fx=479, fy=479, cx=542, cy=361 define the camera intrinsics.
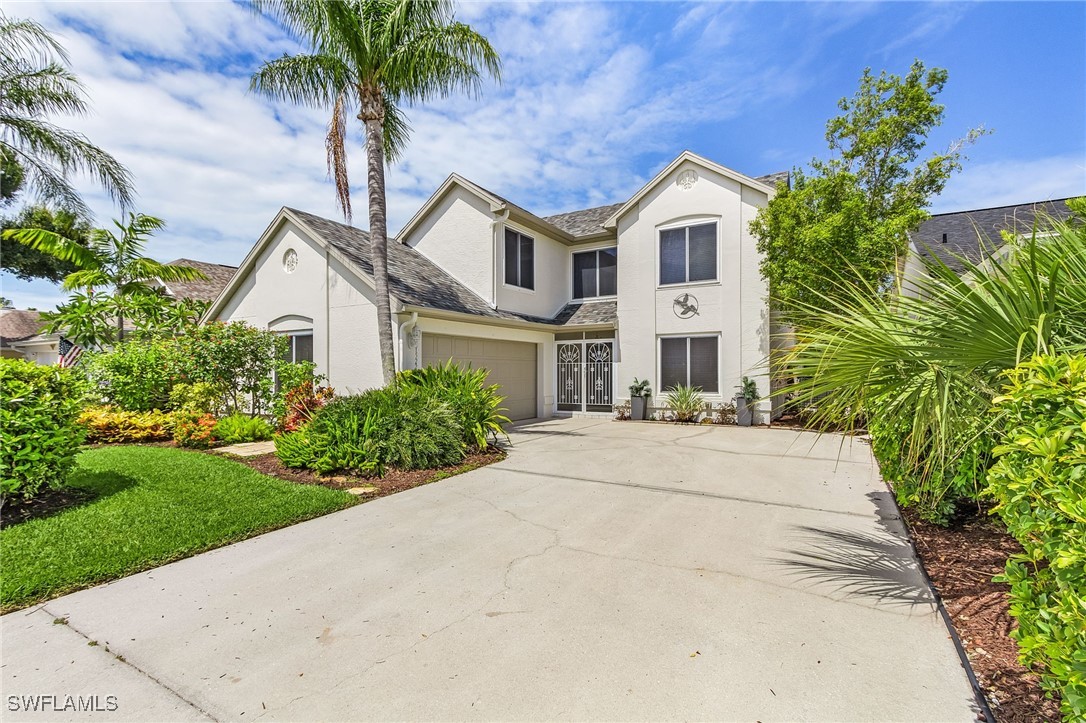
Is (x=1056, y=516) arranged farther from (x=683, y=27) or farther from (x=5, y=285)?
(x=5, y=285)

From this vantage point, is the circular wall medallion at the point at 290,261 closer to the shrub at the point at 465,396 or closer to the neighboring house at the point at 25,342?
the shrub at the point at 465,396

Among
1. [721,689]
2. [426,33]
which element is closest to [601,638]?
[721,689]

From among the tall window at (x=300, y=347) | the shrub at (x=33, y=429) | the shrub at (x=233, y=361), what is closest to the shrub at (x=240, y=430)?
the shrub at (x=233, y=361)

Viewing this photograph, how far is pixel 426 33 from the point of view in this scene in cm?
959

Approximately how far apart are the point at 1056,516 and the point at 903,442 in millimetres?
3587

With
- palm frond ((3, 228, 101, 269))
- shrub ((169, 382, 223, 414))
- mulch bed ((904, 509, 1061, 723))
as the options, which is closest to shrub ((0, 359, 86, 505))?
shrub ((169, 382, 223, 414))

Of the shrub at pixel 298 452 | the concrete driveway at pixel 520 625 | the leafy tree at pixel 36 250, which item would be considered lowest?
the concrete driveway at pixel 520 625

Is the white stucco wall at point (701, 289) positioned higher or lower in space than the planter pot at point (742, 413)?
higher

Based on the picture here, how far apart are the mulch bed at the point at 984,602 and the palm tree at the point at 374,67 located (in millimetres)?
9021

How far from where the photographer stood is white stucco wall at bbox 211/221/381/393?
1160 centimetres

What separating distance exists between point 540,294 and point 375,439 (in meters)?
9.42

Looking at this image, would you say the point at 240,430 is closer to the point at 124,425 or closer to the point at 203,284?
the point at 124,425

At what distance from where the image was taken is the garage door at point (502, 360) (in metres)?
12.5

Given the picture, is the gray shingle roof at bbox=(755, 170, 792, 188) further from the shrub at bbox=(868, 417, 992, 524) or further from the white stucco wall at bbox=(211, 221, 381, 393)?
the white stucco wall at bbox=(211, 221, 381, 393)
